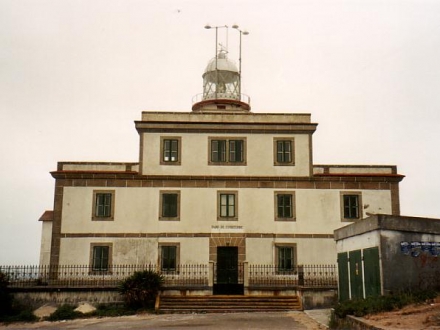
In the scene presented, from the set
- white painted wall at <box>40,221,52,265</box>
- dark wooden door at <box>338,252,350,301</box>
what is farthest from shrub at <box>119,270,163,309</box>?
white painted wall at <box>40,221,52,265</box>

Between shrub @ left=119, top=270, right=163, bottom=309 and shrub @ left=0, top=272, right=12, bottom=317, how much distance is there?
179 inches

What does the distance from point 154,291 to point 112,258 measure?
476 cm

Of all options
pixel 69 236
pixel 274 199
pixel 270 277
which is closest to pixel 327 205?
pixel 274 199

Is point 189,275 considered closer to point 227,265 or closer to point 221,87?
point 227,265

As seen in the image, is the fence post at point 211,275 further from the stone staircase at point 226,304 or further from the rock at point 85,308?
the rock at point 85,308

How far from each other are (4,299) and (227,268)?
34.2 feet

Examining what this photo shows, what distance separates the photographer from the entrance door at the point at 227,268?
25297mm

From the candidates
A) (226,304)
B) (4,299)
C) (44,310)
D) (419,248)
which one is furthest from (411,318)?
(4,299)

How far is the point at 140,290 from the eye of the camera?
2152 centimetres

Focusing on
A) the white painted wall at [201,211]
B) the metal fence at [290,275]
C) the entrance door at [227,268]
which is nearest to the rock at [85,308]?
the white painted wall at [201,211]

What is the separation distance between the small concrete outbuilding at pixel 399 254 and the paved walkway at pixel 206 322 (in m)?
2.47

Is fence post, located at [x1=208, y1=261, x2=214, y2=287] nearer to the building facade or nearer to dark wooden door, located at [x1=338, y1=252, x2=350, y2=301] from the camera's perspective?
the building facade

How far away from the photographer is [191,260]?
85.1ft

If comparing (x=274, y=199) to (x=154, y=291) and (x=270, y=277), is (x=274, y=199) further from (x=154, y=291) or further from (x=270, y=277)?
(x=154, y=291)
